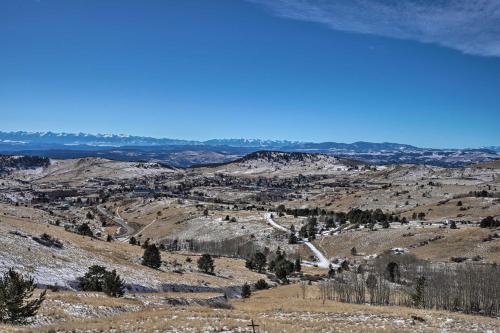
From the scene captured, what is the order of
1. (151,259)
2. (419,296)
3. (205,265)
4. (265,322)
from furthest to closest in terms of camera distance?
(205,265), (151,259), (419,296), (265,322)

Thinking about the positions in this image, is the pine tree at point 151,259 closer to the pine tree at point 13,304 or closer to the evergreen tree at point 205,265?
the evergreen tree at point 205,265

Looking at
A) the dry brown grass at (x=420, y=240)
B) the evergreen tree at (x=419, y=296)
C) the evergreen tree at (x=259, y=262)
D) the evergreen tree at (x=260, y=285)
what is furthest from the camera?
the dry brown grass at (x=420, y=240)

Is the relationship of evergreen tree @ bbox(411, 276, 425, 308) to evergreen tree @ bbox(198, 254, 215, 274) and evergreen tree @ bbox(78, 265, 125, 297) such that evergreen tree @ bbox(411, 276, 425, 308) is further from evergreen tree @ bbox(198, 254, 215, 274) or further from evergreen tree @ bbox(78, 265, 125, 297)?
evergreen tree @ bbox(78, 265, 125, 297)

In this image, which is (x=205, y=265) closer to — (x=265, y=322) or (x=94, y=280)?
(x=94, y=280)

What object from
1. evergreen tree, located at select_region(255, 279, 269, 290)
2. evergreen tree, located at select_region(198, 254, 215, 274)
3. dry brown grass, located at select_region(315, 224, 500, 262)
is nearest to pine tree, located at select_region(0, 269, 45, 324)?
evergreen tree, located at select_region(255, 279, 269, 290)

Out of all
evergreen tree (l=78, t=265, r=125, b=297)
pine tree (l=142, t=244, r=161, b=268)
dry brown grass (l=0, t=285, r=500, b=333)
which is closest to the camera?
dry brown grass (l=0, t=285, r=500, b=333)

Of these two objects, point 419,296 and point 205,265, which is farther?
point 205,265

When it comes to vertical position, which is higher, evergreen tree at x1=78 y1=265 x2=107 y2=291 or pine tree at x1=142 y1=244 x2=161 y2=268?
evergreen tree at x1=78 y1=265 x2=107 y2=291

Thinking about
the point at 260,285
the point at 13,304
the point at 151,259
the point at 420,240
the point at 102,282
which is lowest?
the point at 420,240

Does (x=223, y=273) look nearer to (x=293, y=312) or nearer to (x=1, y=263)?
(x=1, y=263)

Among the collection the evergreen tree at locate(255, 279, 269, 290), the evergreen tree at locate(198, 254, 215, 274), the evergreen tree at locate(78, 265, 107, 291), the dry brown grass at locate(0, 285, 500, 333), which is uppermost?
the dry brown grass at locate(0, 285, 500, 333)

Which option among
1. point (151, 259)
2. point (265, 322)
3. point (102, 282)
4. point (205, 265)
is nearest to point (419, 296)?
point (205, 265)

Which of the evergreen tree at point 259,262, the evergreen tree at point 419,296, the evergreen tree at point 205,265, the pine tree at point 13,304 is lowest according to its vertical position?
the evergreen tree at point 259,262

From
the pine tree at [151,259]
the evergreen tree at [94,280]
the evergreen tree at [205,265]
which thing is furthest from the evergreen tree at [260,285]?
the evergreen tree at [94,280]
